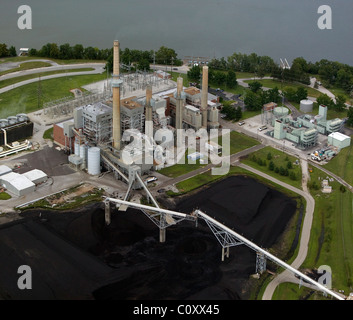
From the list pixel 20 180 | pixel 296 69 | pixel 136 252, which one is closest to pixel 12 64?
pixel 20 180

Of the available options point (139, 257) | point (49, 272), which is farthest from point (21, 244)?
point (139, 257)

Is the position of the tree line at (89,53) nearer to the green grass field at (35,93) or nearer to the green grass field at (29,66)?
the green grass field at (29,66)

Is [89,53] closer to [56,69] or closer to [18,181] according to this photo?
[56,69]

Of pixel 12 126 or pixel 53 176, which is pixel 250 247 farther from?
pixel 12 126
